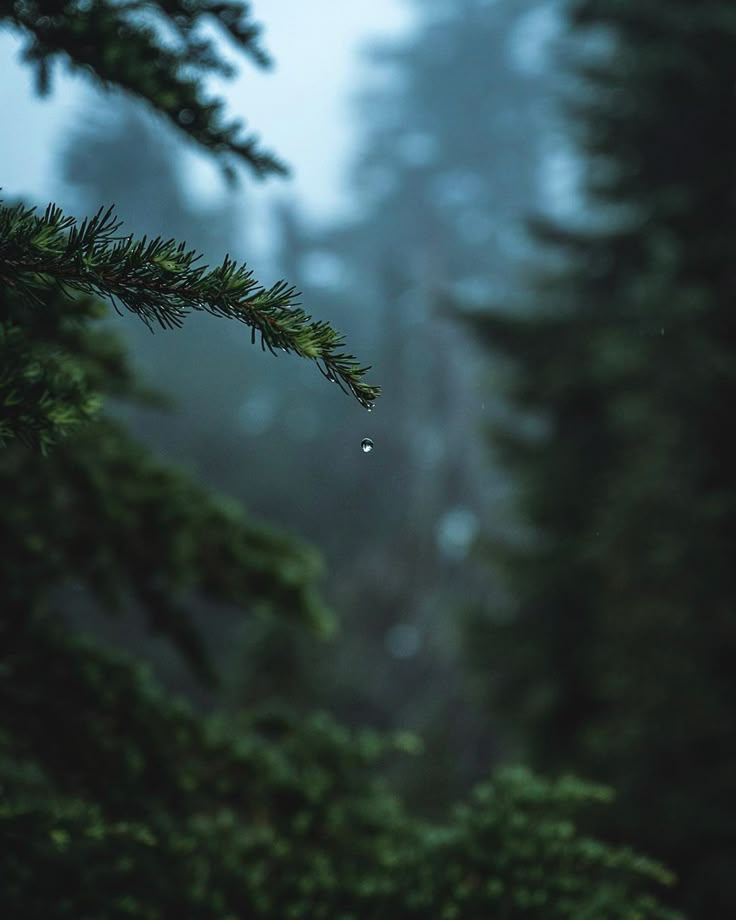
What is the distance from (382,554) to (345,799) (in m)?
20.8

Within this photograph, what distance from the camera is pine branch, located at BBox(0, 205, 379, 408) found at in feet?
4.27

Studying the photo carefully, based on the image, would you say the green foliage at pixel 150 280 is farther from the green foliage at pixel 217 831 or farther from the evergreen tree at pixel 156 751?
the green foliage at pixel 217 831

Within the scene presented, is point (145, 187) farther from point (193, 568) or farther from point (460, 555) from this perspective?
point (193, 568)

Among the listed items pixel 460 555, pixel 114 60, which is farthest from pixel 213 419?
pixel 114 60

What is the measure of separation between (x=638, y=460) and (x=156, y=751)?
16.7 ft

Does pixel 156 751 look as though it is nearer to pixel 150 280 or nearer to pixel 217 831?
pixel 217 831

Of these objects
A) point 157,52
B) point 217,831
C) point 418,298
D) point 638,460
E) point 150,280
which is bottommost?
point 217,831

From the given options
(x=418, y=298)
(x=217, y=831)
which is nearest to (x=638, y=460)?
(x=217, y=831)

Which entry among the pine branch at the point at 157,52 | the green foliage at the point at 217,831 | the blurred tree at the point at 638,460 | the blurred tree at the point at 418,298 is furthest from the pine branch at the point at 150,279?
the blurred tree at the point at 418,298

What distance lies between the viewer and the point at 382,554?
2334 centimetres

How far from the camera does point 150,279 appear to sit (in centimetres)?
133

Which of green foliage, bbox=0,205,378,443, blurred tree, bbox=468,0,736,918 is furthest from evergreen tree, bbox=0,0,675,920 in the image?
blurred tree, bbox=468,0,736,918

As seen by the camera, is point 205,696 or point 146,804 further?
point 205,696

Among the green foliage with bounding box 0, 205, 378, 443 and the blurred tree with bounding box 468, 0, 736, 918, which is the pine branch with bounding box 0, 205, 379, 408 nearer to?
the green foliage with bounding box 0, 205, 378, 443
